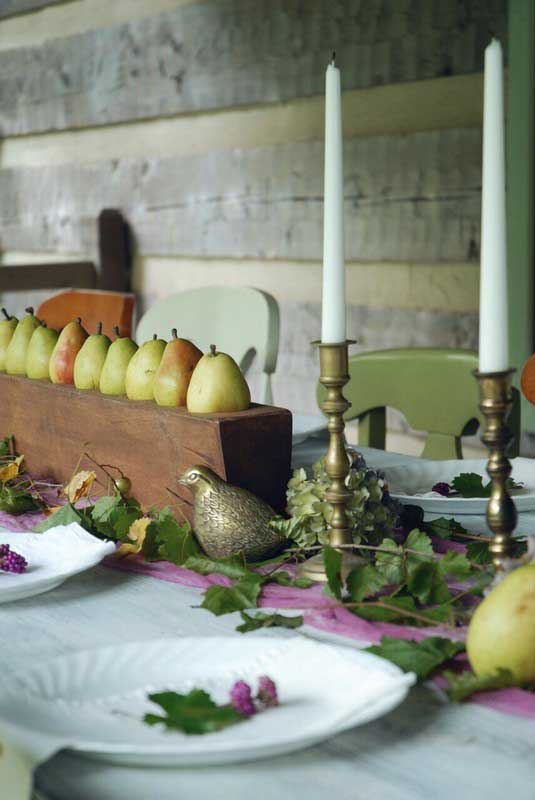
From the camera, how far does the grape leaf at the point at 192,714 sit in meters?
0.62

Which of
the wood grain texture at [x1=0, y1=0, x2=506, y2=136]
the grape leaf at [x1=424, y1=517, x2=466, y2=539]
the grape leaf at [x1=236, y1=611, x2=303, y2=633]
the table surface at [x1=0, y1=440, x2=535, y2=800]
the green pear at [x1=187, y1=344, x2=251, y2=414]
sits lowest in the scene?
the table surface at [x1=0, y1=440, x2=535, y2=800]

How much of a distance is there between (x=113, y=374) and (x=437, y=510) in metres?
0.42

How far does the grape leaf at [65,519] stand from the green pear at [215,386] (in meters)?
0.16

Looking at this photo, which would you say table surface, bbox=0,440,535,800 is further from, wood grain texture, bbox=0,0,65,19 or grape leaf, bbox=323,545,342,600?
wood grain texture, bbox=0,0,65,19

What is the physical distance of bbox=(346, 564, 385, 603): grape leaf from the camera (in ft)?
2.76

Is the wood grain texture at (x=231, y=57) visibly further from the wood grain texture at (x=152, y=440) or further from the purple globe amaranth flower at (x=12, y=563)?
the purple globe amaranth flower at (x=12, y=563)

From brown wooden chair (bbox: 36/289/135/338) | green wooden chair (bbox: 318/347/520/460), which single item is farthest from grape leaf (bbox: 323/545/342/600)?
brown wooden chair (bbox: 36/289/135/338)

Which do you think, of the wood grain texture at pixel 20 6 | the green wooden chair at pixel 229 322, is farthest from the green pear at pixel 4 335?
the wood grain texture at pixel 20 6

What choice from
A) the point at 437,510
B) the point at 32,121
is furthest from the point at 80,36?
the point at 437,510

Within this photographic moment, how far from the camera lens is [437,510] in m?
1.15

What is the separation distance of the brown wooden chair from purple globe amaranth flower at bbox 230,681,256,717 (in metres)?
2.02

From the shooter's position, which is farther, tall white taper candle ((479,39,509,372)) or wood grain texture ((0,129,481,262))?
wood grain texture ((0,129,481,262))

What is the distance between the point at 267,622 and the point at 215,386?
341 millimetres

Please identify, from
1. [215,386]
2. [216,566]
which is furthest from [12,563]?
[215,386]
